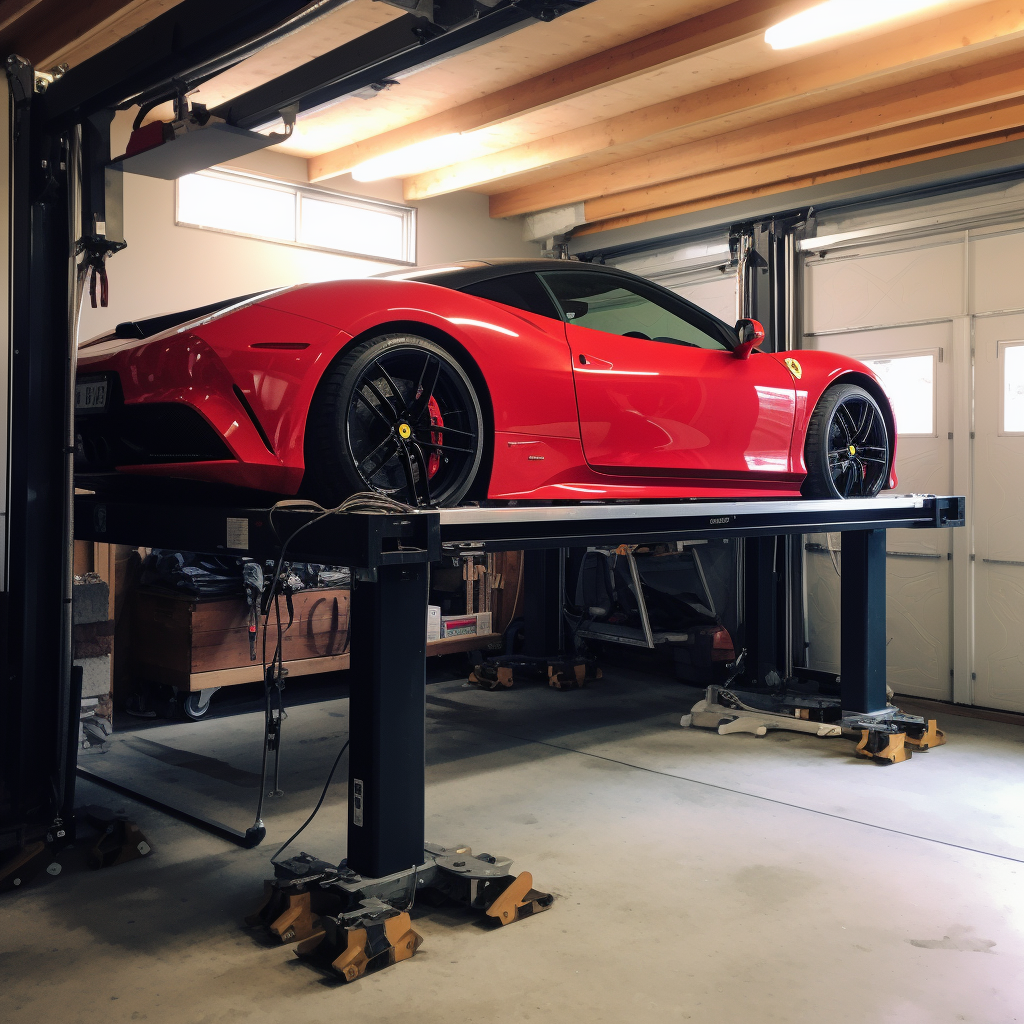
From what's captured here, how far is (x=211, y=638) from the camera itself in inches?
218

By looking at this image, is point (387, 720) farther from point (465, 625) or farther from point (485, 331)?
point (465, 625)

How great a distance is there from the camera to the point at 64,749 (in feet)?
11.7

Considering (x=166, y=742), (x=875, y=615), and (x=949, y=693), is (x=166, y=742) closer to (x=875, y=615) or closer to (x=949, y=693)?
(x=875, y=615)

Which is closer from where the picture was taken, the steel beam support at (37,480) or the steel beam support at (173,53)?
the steel beam support at (173,53)

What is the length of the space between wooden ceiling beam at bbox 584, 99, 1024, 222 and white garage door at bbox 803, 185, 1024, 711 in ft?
1.55

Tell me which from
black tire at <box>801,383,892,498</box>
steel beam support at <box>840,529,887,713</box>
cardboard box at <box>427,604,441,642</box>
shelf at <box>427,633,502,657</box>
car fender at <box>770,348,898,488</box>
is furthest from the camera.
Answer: shelf at <box>427,633,502,657</box>

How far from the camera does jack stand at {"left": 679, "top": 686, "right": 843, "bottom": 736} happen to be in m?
5.40

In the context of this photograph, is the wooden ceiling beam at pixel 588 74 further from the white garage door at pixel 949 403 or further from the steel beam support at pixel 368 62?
the white garage door at pixel 949 403

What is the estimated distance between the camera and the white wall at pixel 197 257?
595cm

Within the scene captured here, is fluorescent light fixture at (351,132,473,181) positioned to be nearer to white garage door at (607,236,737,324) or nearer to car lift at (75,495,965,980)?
A: white garage door at (607,236,737,324)

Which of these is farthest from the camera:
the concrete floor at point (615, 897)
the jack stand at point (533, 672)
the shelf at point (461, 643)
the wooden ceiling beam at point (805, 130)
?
the shelf at point (461, 643)

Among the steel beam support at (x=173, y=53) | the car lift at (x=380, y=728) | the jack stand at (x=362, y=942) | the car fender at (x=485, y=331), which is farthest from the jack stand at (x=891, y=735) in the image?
the steel beam support at (x=173, y=53)

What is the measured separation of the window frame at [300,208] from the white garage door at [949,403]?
3.02 m

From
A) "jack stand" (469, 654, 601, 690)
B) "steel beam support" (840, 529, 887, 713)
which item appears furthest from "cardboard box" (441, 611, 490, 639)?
"steel beam support" (840, 529, 887, 713)
